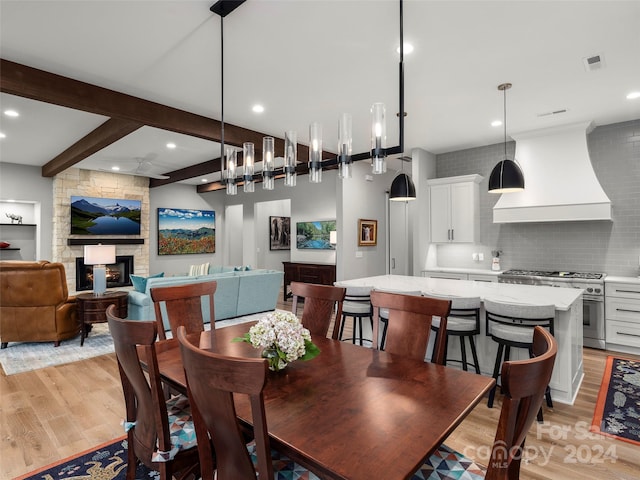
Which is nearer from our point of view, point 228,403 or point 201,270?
point 228,403

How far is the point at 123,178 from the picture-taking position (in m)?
8.34

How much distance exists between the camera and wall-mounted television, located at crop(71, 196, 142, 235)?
7625 millimetres

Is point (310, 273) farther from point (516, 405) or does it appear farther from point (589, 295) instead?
point (516, 405)

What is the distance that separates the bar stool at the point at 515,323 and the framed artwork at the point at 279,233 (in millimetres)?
7116

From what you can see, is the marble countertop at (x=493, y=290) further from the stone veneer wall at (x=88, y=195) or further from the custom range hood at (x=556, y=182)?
the stone veneer wall at (x=88, y=195)

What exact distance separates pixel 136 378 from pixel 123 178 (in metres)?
8.12

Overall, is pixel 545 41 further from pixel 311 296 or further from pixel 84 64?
pixel 84 64

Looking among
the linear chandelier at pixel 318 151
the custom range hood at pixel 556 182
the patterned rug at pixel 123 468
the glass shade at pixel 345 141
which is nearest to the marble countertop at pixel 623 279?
the custom range hood at pixel 556 182

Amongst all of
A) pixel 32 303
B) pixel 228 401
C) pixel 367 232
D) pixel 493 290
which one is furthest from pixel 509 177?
pixel 32 303

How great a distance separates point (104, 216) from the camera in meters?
7.98

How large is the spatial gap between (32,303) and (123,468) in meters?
3.27

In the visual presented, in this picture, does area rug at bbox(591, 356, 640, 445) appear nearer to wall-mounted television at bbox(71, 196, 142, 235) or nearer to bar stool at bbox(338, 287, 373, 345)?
bar stool at bbox(338, 287, 373, 345)

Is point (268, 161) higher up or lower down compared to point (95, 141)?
lower down

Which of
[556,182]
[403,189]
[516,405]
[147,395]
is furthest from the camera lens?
[556,182]
